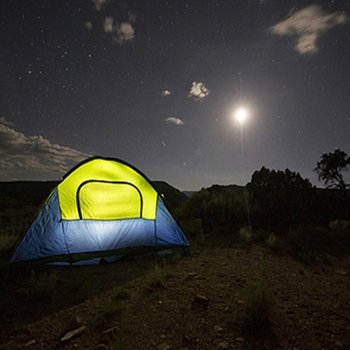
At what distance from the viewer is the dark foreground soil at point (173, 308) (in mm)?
2301

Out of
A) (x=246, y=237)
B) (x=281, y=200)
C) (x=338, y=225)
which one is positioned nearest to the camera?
(x=246, y=237)

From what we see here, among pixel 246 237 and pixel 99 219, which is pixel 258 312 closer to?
pixel 99 219

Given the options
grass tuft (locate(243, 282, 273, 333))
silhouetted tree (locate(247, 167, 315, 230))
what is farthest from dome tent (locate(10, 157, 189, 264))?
silhouetted tree (locate(247, 167, 315, 230))

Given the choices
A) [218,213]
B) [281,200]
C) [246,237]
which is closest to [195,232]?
[246,237]

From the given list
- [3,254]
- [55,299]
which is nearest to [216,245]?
[55,299]

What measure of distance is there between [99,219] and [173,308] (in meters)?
3.03

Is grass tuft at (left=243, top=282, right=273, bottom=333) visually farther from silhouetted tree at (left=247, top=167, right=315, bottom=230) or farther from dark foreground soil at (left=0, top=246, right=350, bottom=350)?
silhouetted tree at (left=247, top=167, right=315, bottom=230)

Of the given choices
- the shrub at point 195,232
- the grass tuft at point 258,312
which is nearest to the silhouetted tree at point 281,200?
the shrub at point 195,232

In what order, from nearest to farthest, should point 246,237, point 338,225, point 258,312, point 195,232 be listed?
1. point 258,312
2. point 246,237
3. point 195,232
4. point 338,225

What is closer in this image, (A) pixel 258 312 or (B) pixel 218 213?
(A) pixel 258 312

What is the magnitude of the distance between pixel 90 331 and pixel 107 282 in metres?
1.50

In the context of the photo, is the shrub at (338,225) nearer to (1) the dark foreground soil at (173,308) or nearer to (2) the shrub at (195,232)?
(1) the dark foreground soil at (173,308)

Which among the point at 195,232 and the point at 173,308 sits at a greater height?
the point at 195,232

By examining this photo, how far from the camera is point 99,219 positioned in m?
5.31
